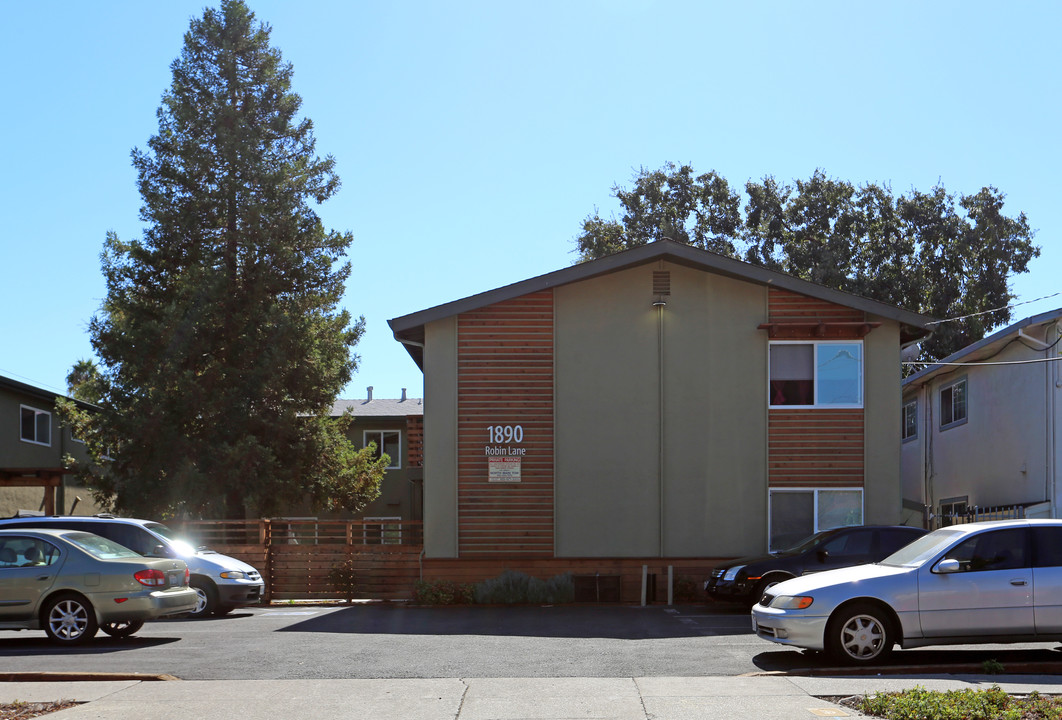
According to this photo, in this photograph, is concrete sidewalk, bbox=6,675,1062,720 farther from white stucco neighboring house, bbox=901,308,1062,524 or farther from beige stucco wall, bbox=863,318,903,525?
white stucco neighboring house, bbox=901,308,1062,524

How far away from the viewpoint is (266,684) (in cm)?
1038

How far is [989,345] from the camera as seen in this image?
77.6 ft

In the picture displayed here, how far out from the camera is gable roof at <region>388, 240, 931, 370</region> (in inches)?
815

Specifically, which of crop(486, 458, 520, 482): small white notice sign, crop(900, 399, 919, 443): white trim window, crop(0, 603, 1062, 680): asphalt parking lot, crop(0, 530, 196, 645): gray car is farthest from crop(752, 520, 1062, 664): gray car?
crop(900, 399, 919, 443): white trim window

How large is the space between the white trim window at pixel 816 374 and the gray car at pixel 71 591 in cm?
1209

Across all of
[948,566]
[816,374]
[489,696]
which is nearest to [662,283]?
[816,374]

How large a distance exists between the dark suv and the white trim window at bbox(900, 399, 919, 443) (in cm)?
1448

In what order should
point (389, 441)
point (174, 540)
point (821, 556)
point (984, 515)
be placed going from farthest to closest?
1. point (389, 441)
2. point (984, 515)
3. point (174, 540)
4. point (821, 556)

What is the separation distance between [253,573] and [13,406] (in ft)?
54.0

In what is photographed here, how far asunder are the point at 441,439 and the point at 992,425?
494 inches

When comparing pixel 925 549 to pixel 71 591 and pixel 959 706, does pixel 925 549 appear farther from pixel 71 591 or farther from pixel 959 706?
pixel 71 591

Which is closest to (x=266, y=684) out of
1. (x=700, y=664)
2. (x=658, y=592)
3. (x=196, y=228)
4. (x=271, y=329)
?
(x=700, y=664)

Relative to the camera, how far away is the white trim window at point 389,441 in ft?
134

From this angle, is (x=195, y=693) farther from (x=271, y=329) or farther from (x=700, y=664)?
(x=271, y=329)
